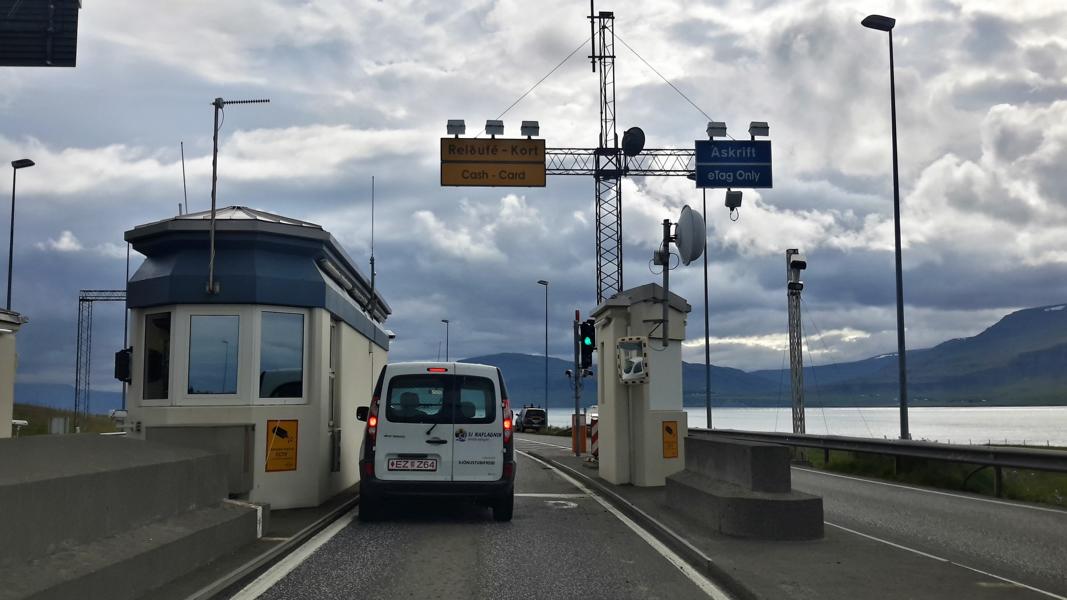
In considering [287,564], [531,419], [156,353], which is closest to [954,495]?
[287,564]

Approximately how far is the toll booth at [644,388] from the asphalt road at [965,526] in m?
2.74

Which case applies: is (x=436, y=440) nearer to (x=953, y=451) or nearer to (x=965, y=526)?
(x=965, y=526)

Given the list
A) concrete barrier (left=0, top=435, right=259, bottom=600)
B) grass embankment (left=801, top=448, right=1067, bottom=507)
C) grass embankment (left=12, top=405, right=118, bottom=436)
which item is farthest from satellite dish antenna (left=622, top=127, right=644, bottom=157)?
grass embankment (left=12, top=405, right=118, bottom=436)

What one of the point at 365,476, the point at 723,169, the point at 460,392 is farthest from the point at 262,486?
the point at 723,169

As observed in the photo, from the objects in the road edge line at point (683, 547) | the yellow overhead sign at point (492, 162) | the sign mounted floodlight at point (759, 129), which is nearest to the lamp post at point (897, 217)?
the sign mounted floodlight at point (759, 129)

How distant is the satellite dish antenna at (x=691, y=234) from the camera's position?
15.3 metres

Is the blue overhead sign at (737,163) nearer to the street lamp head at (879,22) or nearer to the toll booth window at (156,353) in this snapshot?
the street lamp head at (879,22)

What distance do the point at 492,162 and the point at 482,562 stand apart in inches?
749

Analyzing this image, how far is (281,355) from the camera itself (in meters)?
13.2

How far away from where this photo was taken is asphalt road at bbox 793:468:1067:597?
9219 mm

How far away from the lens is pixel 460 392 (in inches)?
503

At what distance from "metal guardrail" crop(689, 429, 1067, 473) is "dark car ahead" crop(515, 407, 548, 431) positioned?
42.1 meters

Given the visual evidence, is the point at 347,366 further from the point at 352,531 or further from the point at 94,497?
the point at 94,497

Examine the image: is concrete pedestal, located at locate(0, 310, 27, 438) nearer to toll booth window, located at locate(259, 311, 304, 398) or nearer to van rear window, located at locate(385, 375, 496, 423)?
toll booth window, located at locate(259, 311, 304, 398)
